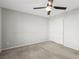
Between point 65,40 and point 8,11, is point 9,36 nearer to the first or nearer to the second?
point 8,11

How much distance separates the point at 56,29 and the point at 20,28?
9.93ft

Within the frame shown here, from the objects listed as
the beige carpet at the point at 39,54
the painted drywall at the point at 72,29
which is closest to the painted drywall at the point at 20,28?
the beige carpet at the point at 39,54

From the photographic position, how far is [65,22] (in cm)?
434

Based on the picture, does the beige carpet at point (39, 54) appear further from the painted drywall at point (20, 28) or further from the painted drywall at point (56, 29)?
the painted drywall at point (56, 29)

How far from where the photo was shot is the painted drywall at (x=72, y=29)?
366 centimetres

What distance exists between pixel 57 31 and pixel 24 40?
2.85 metres

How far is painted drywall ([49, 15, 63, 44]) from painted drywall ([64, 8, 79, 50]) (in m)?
0.53

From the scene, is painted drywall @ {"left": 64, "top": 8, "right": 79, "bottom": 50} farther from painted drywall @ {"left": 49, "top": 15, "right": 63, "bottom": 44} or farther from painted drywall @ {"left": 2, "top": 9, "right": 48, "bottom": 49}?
painted drywall @ {"left": 2, "top": 9, "right": 48, "bottom": 49}

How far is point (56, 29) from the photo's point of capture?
17.3 ft

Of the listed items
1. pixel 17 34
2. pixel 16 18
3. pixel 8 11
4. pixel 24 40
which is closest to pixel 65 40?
pixel 24 40

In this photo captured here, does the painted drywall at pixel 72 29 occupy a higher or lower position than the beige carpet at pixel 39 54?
higher

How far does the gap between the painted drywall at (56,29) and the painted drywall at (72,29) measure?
0.53 meters

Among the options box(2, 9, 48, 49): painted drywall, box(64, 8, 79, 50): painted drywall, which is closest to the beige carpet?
box(64, 8, 79, 50): painted drywall

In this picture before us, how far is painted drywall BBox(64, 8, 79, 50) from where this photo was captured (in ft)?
12.0
